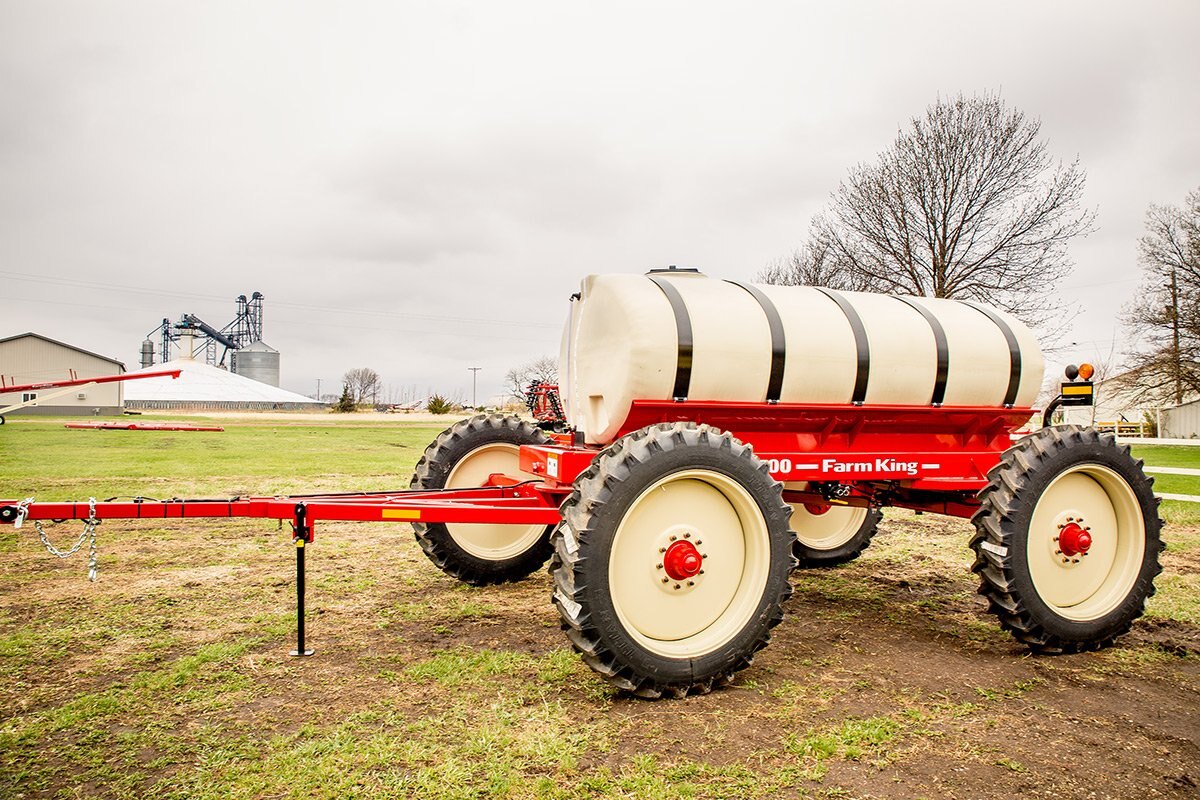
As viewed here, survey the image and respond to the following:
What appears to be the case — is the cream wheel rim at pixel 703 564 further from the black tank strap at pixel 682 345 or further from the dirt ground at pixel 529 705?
the black tank strap at pixel 682 345

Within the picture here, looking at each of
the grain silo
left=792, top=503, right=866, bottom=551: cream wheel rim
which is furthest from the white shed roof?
left=792, top=503, right=866, bottom=551: cream wheel rim

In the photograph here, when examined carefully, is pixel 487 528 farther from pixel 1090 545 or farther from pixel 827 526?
pixel 1090 545

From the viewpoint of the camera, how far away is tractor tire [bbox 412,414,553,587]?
609 centimetres

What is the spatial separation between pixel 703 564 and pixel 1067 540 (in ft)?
7.98

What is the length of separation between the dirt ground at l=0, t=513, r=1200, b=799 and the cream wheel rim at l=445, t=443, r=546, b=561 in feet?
1.23

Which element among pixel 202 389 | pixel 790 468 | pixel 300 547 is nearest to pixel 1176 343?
pixel 790 468

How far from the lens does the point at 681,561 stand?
403 centimetres

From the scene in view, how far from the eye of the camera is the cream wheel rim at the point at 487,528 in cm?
623

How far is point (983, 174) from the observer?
80.4ft

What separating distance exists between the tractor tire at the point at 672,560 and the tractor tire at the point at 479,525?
2.31 meters

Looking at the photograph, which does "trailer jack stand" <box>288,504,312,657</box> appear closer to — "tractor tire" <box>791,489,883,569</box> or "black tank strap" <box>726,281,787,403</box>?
"black tank strap" <box>726,281,787,403</box>

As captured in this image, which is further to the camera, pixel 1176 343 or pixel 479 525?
pixel 1176 343

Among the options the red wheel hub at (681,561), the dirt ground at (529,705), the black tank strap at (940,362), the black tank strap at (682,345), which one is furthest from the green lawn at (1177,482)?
the red wheel hub at (681,561)

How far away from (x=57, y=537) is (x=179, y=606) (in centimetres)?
404
